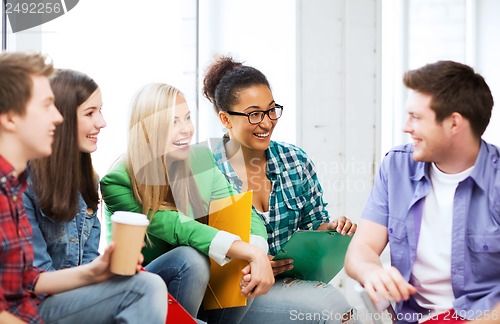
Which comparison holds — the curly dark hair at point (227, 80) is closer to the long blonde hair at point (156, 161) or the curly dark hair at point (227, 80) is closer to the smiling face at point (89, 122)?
the long blonde hair at point (156, 161)

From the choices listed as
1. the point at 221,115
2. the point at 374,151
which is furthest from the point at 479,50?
the point at 221,115

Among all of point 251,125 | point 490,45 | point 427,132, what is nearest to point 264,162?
point 251,125

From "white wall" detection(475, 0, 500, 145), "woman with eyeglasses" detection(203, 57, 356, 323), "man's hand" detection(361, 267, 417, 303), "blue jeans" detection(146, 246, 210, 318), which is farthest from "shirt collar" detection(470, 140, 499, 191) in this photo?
"white wall" detection(475, 0, 500, 145)

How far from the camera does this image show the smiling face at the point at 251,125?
2447 mm

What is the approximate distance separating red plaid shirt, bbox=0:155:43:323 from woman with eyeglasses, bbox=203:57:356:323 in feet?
3.18

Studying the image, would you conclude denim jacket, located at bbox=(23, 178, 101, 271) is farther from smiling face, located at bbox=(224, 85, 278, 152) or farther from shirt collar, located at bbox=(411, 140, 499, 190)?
shirt collar, located at bbox=(411, 140, 499, 190)

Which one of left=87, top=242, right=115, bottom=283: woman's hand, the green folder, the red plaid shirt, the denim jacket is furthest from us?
the green folder

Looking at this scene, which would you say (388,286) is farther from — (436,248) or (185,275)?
(185,275)

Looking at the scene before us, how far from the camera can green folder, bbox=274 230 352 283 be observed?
7.13 ft

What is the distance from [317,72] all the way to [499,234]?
1.58 metres

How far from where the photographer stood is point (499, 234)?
178cm

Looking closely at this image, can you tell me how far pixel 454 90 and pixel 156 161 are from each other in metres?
0.86

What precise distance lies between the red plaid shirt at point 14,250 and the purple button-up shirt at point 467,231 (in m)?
0.90

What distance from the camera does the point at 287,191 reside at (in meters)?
2.50
